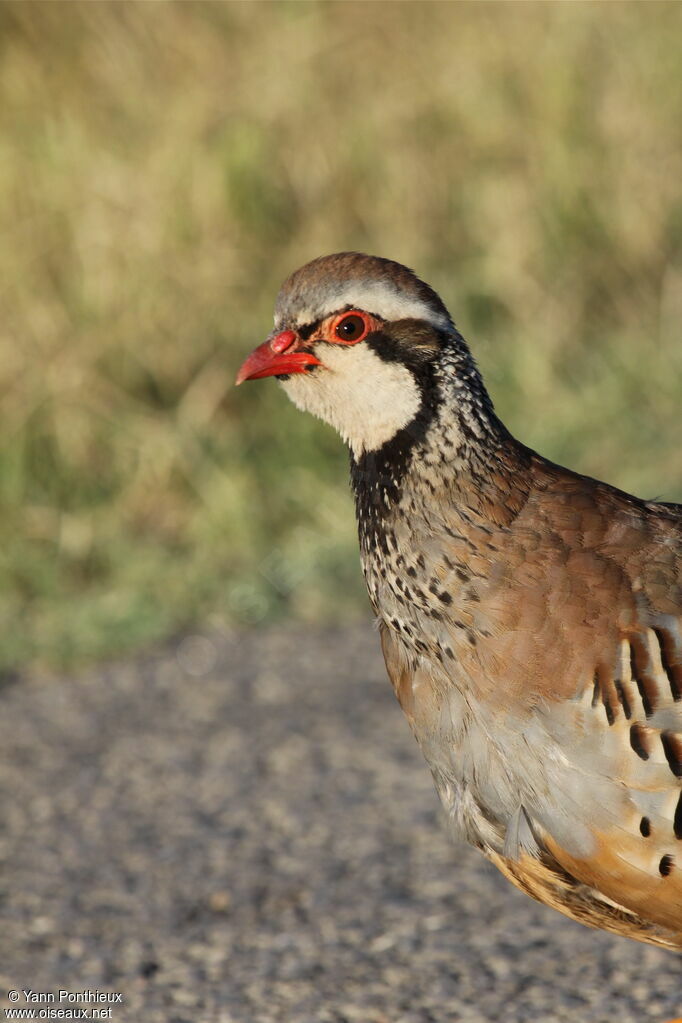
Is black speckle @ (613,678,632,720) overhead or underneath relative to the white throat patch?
underneath

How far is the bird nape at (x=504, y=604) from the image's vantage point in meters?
2.97

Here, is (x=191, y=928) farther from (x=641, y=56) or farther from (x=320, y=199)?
(x=641, y=56)

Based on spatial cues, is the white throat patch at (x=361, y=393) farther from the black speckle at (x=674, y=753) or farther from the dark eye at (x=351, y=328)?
the black speckle at (x=674, y=753)

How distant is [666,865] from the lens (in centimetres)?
294

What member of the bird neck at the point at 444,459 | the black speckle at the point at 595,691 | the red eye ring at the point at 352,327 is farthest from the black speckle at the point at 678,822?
the red eye ring at the point at 352,327

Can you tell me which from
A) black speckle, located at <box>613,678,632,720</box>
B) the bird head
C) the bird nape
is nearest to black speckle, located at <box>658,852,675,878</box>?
the bird nape

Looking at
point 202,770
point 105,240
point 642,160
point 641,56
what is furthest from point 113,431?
point 641,56

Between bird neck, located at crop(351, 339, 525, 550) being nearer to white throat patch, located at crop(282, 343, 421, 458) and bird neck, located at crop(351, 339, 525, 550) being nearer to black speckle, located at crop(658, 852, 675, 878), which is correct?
white throat patch, located at crop(282, 343, 421, 458)

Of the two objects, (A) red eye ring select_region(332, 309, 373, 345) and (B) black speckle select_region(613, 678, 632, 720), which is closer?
(B) black speckle select_region(613, 678, 632, 720)

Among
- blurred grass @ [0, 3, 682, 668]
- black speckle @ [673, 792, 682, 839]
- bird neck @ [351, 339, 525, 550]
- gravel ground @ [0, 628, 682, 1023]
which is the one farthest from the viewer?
blurred grass @ [0, 3, 682, 668]

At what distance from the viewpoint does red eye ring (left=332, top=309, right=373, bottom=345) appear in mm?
3256

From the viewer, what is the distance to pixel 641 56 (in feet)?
33.1

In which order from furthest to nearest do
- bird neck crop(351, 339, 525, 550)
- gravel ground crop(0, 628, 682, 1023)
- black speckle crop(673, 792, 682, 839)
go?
1. gravel ground crop(0, 628, 682, 1023)
2. bird neck crop(351, 339, 525, 550)
3. black speckle crop(673, 792, 682, 839)

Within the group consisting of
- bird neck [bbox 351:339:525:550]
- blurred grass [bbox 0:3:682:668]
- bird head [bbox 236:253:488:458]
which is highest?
blurred grass [bbox 0:3:682:668]
